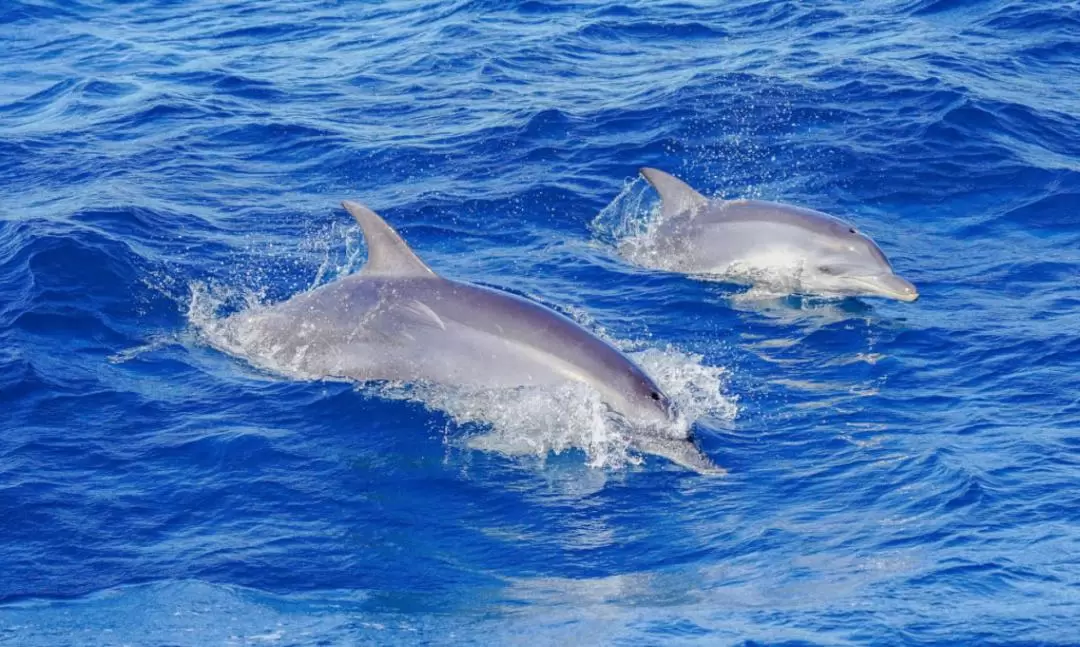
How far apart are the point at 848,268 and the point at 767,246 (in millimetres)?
827

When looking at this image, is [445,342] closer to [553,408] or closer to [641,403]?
[553,408]

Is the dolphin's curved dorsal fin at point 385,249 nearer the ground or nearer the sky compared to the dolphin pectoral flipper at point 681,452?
nearer the sky

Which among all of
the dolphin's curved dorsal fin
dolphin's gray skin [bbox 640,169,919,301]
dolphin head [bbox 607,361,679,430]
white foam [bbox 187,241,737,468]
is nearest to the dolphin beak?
dolphin's gray skin [bbox 640,169,919,301]

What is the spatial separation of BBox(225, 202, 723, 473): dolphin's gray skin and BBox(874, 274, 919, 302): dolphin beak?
12.0 ft

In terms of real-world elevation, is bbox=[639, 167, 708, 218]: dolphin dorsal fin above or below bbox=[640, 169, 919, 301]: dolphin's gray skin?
above

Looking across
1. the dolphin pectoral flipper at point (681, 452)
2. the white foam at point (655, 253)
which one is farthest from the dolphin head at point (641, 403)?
the white foam at point (655, 253)

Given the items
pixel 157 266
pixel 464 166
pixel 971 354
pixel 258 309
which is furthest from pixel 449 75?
pixel 971 354

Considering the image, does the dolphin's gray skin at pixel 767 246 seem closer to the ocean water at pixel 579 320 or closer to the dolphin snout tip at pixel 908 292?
the dolphin snout tip at pixel 908 292

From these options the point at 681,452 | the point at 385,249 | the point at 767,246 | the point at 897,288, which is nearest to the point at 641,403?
the point at 681,452

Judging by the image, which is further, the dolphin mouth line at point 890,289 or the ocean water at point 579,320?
the dolphin mouth line at point 890,289

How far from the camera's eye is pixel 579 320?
1263cm

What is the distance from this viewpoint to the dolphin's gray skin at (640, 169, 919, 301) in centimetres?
1330

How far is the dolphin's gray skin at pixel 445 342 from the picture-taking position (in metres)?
10.1

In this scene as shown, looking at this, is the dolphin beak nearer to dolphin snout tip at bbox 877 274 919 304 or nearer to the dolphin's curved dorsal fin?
dolphin snout tip at bbox 877 274 919 304
